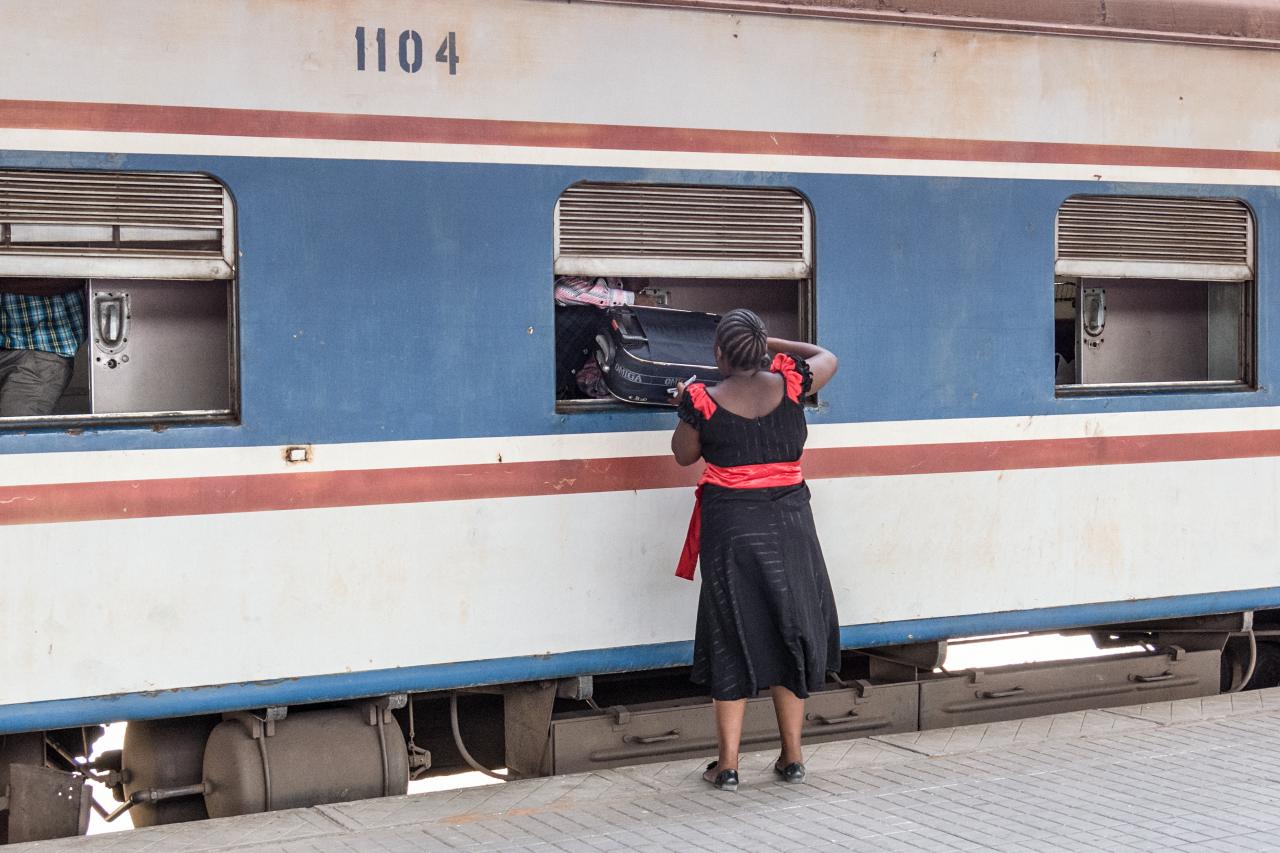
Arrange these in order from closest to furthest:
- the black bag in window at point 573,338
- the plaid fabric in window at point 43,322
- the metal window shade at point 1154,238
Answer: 1. the plaid fabric in window at point 43,322
2. the black bag in window at point 573,338
3. the metal window shade at point 1154,238

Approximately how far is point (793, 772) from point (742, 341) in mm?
1532

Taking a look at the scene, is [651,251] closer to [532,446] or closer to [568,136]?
[568,136]

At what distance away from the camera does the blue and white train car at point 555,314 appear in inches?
189

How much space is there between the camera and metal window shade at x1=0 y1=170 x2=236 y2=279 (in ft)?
15.4

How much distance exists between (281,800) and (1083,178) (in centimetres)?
389

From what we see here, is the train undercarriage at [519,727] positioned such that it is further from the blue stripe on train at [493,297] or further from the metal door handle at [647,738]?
the blue stripe on train at [493,297]

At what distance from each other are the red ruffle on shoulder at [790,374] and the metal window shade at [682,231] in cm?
49

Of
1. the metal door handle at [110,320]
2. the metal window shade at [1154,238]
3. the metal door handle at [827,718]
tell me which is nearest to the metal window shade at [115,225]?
the metal door handle at [110,320]

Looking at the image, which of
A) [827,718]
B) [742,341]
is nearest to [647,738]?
[827,718]

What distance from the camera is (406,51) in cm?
518

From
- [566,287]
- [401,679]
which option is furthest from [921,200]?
[401,679]

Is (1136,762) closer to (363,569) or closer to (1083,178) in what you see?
(1083,178)

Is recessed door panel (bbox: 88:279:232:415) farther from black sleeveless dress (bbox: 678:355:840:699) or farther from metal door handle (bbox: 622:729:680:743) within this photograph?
metal door handle (bbox: 622:729:680:743)

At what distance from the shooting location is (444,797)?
536cm
